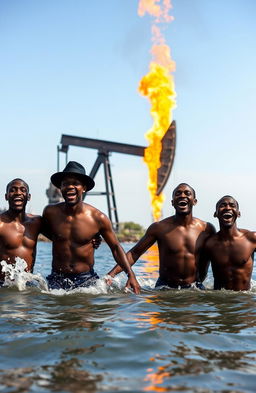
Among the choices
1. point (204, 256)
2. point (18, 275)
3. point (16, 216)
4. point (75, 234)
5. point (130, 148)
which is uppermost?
point (130, 148)

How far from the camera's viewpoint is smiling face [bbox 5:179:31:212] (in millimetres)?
5910

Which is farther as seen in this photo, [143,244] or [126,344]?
[143,244]

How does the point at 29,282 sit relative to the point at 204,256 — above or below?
below

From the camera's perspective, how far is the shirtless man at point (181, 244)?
6.25 metres

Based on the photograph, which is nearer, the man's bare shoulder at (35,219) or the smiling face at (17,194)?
the smiling face at (17,194)

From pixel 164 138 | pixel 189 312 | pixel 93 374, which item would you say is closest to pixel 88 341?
pixel 93 374

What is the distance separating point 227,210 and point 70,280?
2.13m

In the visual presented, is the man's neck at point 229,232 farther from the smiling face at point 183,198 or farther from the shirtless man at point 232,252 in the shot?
the smiling face at point 183,198

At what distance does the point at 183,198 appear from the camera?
6.08 metres

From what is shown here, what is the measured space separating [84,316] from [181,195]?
2.16 m

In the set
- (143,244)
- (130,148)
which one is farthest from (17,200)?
(130,148)

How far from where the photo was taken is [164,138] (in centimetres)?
2789

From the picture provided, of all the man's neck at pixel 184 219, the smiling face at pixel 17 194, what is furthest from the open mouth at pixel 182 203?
the smiling face at pixel 17 194

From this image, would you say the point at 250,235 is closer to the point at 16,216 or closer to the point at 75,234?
the point at 75,234
